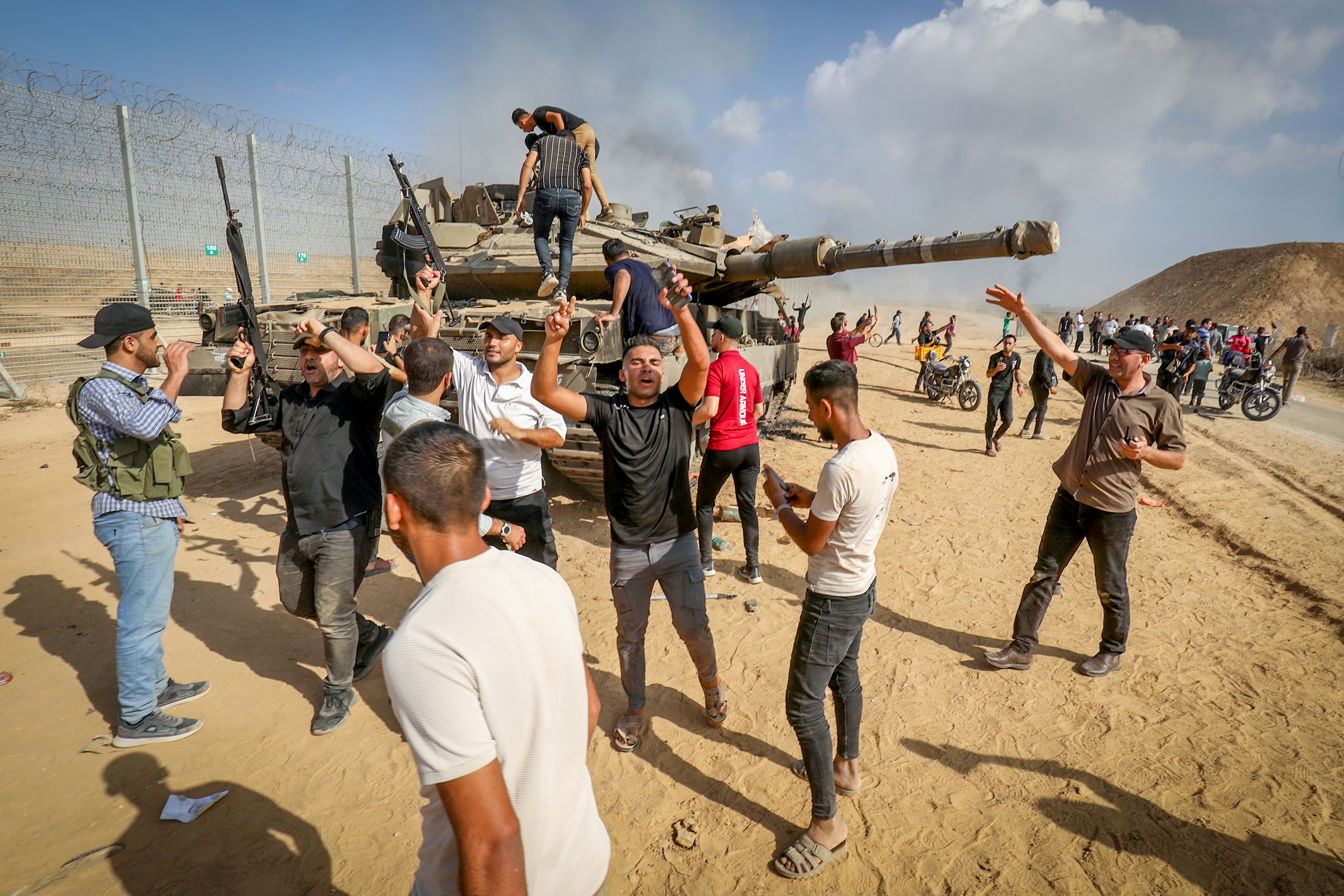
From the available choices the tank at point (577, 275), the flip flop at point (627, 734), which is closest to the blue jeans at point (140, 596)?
the tank at point (577, 275)

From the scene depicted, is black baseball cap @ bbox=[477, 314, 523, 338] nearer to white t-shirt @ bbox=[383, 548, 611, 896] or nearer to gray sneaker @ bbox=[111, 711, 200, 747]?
white t-shirt @ bbox=[383, 548, 611, 896]

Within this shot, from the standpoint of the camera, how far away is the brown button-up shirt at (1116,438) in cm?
371

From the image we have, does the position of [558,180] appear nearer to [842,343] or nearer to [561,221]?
[561,221]

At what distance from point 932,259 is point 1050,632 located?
322cm

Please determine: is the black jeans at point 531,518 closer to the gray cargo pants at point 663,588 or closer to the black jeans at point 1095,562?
the gray cargo pants at point 663,588

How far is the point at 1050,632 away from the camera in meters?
4.61

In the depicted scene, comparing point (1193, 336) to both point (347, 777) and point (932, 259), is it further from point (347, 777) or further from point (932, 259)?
point (347, 777)

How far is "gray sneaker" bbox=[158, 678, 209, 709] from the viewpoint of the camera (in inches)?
147

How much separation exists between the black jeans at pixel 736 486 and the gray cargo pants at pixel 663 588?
1693 mm

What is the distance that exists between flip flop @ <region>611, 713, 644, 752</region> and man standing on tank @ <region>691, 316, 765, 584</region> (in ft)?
5.82

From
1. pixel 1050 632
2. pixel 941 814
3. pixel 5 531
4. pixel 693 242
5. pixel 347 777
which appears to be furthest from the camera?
pixel 693 242

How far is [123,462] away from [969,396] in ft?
45.3

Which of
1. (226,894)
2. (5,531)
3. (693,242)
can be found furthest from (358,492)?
(693,242)

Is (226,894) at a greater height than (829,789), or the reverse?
(829,789)
